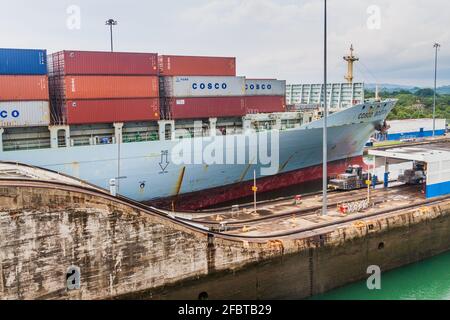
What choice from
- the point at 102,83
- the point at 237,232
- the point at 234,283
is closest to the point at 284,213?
the point at 237,232

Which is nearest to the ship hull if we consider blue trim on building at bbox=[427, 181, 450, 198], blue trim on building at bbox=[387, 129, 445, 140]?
blue trim on building at bbox=[427, 181, 450, 198]

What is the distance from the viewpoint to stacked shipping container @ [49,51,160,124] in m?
25.7

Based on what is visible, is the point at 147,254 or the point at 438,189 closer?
the point at 147,254

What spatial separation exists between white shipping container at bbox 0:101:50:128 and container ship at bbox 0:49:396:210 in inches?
2.1

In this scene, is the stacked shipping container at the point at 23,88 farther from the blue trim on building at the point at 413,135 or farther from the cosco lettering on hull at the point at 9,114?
the blue trim on building at the point at 413,135

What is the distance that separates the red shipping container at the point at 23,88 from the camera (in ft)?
77.4

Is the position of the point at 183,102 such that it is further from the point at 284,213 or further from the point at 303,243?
the point at 303,243

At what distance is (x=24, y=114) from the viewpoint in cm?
2445

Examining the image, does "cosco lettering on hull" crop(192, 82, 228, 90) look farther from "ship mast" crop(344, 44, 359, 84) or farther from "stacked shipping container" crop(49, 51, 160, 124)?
"ship mast" crop(344, 44, 359, 84)

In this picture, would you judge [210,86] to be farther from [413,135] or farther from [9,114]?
[413,135]

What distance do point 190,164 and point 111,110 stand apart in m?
6.11

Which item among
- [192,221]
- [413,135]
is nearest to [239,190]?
[192,221]
